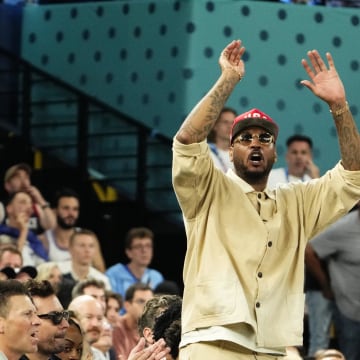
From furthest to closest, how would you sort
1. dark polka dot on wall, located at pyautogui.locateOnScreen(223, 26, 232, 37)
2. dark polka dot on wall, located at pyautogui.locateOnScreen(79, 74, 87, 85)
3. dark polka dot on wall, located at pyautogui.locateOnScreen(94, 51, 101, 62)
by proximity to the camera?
dark polka dot on wall, located at pyautogui.locateOnScreen(79, 74, 87, 85) < dark polka dot on wall, located at pyautogui.locateOnScreen(94, 51, 101, 62) < dark polka dot on wall, located at pyautogui.locateOnScreen(223, 26, 232, 37)

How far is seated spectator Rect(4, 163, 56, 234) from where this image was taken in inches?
473

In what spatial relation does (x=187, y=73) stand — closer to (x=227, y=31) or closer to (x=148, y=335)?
(x=227, y=31)

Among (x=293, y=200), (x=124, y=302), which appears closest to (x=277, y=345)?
(x=293, y=200)

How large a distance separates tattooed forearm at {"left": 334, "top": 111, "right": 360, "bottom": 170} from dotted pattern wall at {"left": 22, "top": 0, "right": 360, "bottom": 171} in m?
7.20

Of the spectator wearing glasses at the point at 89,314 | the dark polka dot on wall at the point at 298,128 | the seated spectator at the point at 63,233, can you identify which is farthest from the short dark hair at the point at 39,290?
the dark polka dot on wall at the point at 298,128

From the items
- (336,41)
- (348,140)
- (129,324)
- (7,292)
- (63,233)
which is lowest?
(129,324)

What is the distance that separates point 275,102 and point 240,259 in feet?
25.6

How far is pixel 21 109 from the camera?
14.9 m

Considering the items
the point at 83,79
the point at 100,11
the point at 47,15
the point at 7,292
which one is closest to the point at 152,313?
the point at 7,292

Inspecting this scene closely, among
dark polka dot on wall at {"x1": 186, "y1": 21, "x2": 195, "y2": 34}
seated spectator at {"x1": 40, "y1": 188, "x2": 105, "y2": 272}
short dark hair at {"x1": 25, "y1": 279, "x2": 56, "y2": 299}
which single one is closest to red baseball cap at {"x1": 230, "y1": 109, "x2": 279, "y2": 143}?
short dark hair at {"x1": 25, "y1": 279, "x2": 56, "y2": 299}

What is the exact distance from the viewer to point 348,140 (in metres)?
6.65

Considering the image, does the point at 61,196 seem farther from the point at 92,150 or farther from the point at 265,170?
the point at 265,170

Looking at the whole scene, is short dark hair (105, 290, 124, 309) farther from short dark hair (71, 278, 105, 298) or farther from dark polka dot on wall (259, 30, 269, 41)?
dark polka dot on wall (259, 30, 269, 41)

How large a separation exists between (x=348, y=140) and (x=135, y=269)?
5.63 meters
